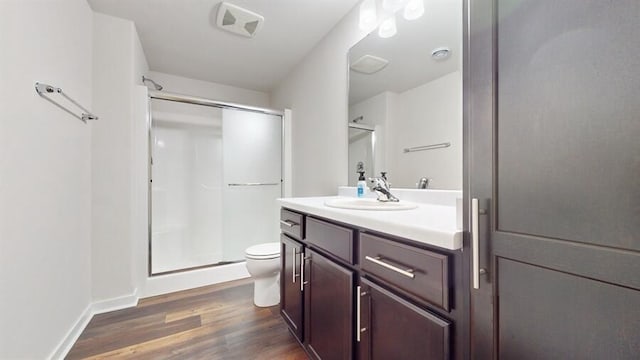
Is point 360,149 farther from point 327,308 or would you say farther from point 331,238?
point 327,308

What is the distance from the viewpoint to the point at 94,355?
1.37 meters

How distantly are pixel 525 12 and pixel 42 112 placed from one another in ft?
6.37

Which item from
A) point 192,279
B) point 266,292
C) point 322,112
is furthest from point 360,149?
point 192,279

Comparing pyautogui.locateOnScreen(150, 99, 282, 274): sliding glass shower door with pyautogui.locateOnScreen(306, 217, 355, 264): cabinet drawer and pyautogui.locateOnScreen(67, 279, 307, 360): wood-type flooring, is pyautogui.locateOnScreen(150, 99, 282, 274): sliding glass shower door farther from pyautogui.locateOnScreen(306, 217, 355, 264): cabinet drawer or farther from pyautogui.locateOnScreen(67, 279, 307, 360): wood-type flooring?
pyautogui.locateOnScreen(306, 217, 355, 264): cabinet drawer

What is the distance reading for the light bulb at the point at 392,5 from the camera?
1.42m

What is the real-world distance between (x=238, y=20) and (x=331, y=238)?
5.99 ft

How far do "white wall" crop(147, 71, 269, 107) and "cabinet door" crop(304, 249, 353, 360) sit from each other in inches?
108

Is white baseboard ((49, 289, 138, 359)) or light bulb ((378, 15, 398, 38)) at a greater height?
Result: light bulb ((378, 15, 398, 38))

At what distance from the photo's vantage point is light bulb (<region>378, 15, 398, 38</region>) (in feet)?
4.86

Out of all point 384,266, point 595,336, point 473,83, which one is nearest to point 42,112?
point 384,266

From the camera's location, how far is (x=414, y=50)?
1422 millimetres

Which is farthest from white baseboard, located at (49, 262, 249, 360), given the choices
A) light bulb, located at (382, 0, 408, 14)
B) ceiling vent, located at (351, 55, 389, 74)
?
light bulb, located at (382, 0, 408, 14)

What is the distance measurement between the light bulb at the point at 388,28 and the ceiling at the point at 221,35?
373mm

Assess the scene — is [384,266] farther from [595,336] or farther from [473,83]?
[473,83]
